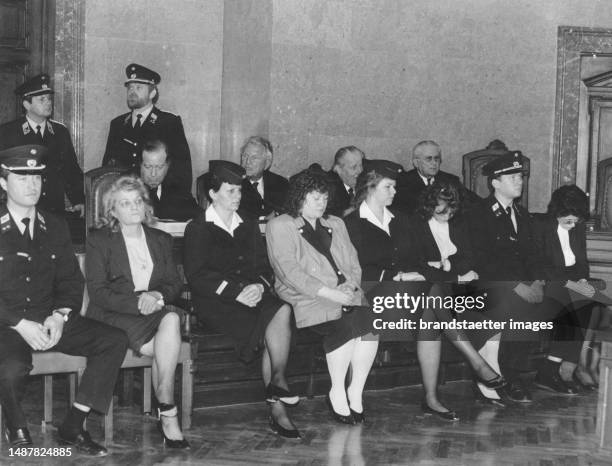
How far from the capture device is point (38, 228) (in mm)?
5195

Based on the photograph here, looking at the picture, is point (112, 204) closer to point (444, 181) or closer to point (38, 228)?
point (38, 228)

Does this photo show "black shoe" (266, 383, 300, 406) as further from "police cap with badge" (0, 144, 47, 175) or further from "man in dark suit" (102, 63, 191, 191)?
"man in dark suit" (102, 63, 191, 191)

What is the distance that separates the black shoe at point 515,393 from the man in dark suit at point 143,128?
2.53 m

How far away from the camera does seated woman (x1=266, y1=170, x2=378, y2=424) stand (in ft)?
19.1

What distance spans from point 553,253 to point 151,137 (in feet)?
9.29

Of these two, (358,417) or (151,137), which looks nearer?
(358,417)

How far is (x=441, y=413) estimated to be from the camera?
600 cm

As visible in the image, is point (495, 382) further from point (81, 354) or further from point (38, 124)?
point (38, 124)

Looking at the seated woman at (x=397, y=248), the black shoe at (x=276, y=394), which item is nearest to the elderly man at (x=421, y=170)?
the seated woman at (x=397, y=248)

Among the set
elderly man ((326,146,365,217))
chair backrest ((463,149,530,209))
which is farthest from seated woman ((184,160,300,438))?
chair backrest ((463,149,530,209))

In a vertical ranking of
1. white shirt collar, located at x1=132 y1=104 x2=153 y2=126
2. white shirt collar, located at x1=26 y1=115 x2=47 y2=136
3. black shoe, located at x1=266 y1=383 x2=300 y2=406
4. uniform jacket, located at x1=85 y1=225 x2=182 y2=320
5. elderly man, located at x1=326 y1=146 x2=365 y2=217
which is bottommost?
black shoe, located at x1=266 y1=383 x2=300 y2=406

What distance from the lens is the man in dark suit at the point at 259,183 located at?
7309 millimetres

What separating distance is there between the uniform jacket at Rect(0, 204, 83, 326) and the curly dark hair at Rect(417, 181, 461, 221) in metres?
2.21

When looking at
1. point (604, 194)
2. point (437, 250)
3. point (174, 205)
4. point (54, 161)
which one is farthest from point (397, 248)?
point (604, 194)
